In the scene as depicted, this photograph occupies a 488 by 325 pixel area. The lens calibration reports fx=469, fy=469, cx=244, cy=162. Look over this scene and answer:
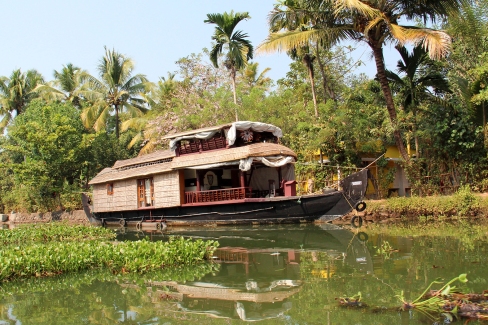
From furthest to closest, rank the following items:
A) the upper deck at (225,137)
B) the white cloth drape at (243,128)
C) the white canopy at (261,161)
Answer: the upper deck at (225,137)
the white cloth drape at (243,128)
the white canopy at (261,161)

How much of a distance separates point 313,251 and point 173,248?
2.57 meters

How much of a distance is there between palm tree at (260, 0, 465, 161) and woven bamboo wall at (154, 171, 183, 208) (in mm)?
5163

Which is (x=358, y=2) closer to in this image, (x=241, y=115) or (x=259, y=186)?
(x=259, y=186)

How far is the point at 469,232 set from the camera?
951 centimetres

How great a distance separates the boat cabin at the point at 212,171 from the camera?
14055 mm

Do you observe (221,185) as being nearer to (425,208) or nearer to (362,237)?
(425,208)

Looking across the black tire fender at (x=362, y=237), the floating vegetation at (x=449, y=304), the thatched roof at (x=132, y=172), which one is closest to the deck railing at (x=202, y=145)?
the thatched roof at (x=132, y=172)

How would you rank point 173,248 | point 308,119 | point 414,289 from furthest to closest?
point 308,119, point 173,248, point 414,289

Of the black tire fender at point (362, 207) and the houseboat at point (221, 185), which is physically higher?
the houseboat at point (221, 185)

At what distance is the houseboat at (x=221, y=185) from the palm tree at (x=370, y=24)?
2.80 m

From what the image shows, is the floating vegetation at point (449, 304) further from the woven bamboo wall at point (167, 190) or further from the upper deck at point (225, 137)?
the woven bamboo wall at point (167, 190)

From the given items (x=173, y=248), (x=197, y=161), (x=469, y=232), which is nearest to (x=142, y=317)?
(x=173, y=248)

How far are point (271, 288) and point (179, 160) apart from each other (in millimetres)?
9934

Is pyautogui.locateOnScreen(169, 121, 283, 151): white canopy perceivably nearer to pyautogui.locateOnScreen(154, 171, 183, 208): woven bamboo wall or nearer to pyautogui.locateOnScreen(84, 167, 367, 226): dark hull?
pyautogui.locateOnScreen(154, 171, 183, 208): woven bamboo wall
